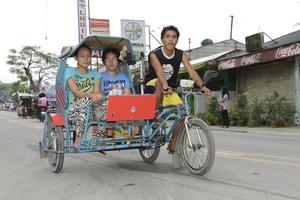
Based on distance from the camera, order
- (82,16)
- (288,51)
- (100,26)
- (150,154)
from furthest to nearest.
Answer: (82,16), (100,26), (288,51), (150,154)

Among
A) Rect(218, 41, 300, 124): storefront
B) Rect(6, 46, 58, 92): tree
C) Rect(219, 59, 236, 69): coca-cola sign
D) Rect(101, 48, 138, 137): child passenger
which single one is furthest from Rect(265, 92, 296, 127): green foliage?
Rect(6, 46, 58, 92): tree

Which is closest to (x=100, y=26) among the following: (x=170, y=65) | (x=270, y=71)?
(x=270, y=71)

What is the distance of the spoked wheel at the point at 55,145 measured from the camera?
706cm

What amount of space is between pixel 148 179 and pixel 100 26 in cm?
2374

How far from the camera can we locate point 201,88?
6.64 meters

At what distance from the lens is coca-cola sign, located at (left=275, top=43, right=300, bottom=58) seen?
58.5ft

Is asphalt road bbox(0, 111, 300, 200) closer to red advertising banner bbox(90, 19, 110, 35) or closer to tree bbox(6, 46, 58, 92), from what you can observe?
→ red advertising banner bbox(90, 19, 110, 35)

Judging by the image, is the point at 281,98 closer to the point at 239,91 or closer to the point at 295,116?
the point at 295,116

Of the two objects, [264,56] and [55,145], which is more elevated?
[264,56]

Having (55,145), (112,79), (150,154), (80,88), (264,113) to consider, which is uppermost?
(112,79)

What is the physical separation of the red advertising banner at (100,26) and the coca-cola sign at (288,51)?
12965 millimetres

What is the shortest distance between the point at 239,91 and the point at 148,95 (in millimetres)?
18493

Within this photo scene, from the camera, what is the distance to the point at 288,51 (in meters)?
18.3

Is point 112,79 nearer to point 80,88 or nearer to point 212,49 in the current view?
point 80,88
